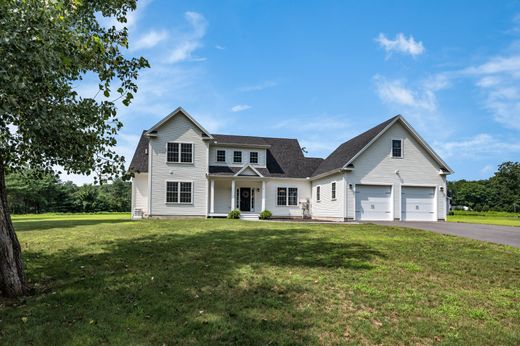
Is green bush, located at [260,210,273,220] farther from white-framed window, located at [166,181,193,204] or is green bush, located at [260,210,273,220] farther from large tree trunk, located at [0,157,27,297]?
large tree trunk, located at [0,157,27,297]

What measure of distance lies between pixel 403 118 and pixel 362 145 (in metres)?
3.43

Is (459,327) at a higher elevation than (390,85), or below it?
below

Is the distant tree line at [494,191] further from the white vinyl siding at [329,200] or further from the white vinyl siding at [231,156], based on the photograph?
the white vinyl siding at [231,156]

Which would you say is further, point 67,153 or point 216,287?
point 67,153

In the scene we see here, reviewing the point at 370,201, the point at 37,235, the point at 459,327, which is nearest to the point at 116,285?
the point at 459,327

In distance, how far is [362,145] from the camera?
23344mm

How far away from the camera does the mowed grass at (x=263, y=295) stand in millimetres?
4762

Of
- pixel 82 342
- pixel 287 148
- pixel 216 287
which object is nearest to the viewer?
pixel 82 342

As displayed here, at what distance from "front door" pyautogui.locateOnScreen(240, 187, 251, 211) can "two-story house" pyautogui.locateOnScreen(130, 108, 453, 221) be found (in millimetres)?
112

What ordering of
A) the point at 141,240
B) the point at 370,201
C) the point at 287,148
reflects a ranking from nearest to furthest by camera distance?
the point at 141,240, the point at 370,201, the point at 287,148

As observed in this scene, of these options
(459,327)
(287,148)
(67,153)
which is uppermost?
(287,148)

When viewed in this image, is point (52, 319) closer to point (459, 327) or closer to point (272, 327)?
point (272, 327)

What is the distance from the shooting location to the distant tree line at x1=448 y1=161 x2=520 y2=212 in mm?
71438

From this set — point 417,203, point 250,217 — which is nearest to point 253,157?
point 250,217
